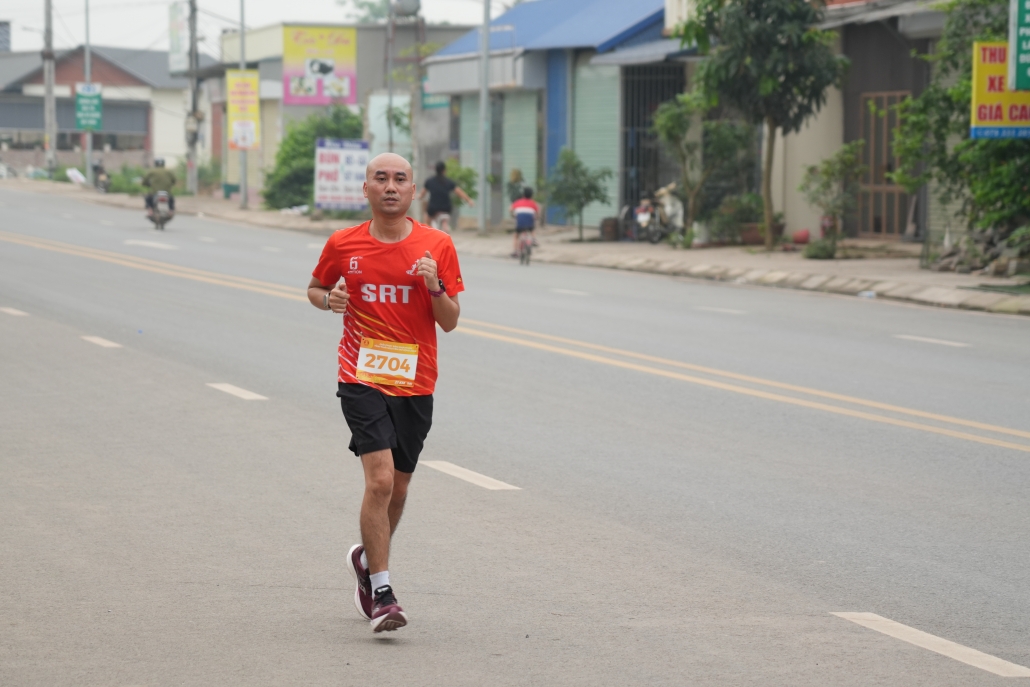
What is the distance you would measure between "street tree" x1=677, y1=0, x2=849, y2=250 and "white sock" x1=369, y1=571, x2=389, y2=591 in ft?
72.2

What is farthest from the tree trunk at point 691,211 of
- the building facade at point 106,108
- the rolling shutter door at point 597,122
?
the building facade at point 106,108

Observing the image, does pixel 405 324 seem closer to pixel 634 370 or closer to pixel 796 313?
pixel 634 370

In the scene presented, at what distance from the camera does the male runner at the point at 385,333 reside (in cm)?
578

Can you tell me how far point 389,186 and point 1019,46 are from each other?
16317 millimetres

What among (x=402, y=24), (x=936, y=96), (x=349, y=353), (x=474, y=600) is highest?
(x=402, y=24)

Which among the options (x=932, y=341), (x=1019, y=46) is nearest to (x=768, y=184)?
(x=1019, y=46)

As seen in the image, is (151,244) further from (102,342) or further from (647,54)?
(102,342)

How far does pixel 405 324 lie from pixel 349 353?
0.24 metres

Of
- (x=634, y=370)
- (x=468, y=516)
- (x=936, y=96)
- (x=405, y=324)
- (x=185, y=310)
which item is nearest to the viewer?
(x=405, y=324)

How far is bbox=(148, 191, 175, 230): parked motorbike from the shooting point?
1454 inches

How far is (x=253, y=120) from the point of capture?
163 feet

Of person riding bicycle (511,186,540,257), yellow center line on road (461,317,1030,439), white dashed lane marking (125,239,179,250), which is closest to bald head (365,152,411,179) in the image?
yellow center line on road (461,317,1030,439)

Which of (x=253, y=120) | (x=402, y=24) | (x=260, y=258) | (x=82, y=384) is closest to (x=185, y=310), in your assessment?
(x=82, y=384)

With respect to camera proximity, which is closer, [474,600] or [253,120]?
[474,600]
